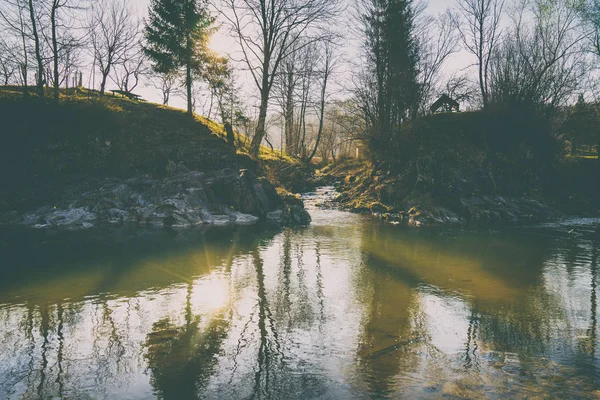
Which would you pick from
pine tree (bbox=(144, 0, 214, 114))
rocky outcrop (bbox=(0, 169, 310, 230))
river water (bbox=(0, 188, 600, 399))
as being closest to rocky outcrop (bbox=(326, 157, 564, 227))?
rocky outcrop (bbox=(0, 169, 310, 230))

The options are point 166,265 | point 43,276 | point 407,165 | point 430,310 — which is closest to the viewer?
point 430,310

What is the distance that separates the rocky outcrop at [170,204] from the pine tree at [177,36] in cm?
977

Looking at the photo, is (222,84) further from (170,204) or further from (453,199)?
(453,199)

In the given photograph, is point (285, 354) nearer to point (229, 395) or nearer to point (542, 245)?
point (229, 395)

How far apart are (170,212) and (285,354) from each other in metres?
15.3

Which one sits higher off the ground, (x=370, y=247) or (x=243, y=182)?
(x=243, y=182)

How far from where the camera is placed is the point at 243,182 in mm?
21422

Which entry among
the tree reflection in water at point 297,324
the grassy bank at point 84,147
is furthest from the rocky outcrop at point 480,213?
the grassy bank at point 84,147

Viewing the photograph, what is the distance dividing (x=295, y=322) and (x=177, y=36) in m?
28.1

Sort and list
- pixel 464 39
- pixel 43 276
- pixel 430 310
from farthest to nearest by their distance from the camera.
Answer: pixel 464 39
pixel 43 276
pixel 430 310

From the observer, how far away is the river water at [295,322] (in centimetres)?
495

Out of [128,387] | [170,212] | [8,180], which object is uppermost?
[8,180]

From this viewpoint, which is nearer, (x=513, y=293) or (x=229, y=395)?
(x=229, y=395)

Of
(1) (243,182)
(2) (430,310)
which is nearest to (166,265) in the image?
(2) (430,310)
